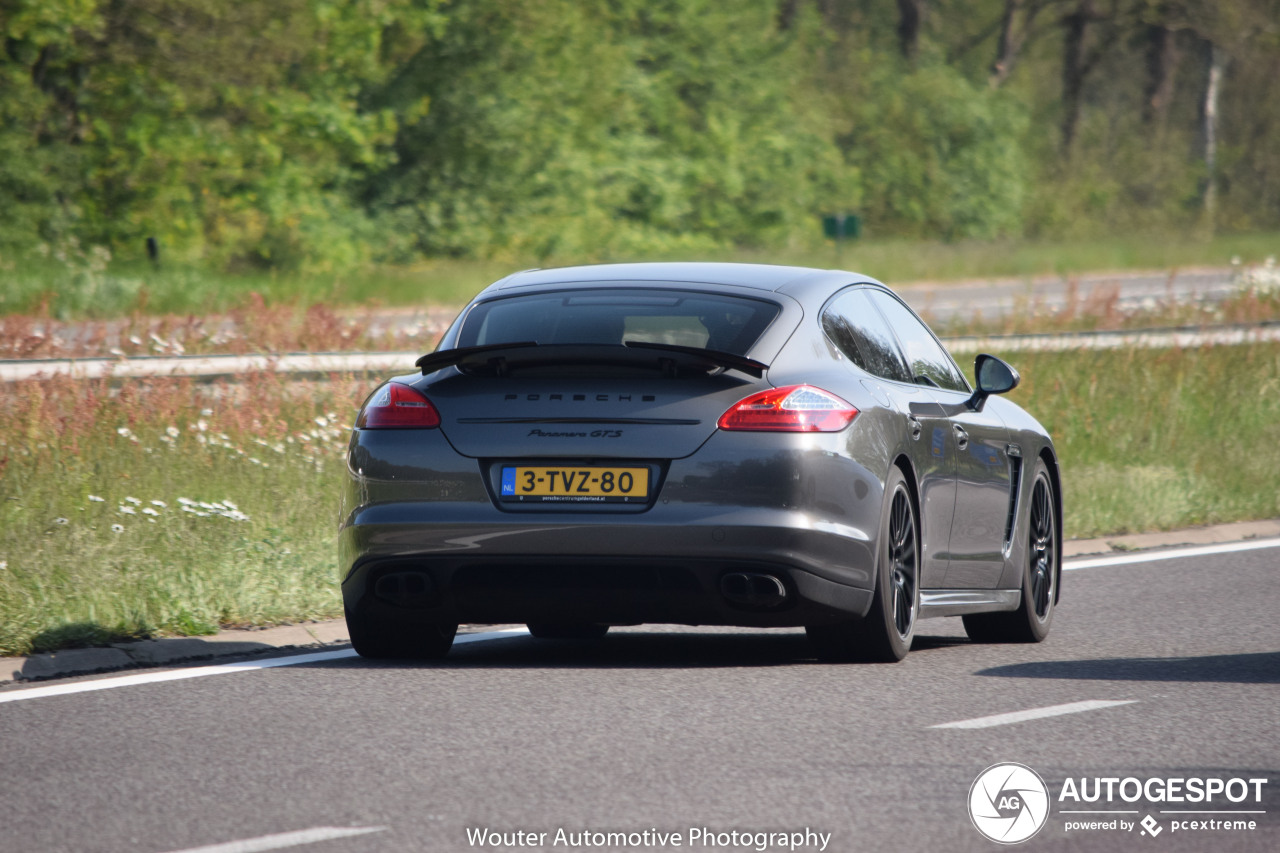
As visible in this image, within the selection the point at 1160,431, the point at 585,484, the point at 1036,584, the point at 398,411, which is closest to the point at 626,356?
the point at 585,484

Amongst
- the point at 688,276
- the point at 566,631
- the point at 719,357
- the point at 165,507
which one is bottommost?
the point at 566,631

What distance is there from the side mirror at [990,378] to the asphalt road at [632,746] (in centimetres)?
110

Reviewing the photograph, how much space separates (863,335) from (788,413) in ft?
3.35

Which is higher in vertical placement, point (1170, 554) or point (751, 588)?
point (751, 588)

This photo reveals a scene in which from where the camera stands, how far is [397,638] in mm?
7738

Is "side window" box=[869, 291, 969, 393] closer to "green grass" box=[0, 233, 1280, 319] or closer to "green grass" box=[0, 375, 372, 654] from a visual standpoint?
"green grass" box=[0, 375, 372, 654]

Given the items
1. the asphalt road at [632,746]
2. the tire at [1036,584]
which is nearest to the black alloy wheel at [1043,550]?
the tire at [1036,584]

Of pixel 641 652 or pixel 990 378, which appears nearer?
pixel 641 652

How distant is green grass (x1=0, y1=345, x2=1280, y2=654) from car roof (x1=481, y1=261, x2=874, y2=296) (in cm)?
207

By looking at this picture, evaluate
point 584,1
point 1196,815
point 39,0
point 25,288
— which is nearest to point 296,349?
point 1196,815

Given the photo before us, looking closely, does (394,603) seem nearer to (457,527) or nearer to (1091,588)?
(457,527)

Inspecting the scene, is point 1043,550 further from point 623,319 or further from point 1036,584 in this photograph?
point 623,319

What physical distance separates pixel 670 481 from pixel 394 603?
3.85 feet

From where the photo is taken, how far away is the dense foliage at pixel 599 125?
1387 inches
